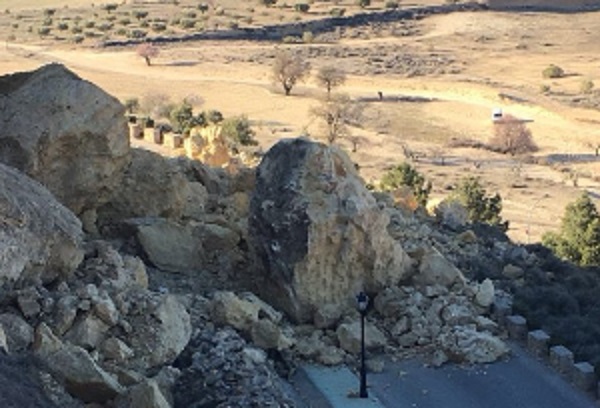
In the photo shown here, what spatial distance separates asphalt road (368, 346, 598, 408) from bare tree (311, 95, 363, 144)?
88.0 feet

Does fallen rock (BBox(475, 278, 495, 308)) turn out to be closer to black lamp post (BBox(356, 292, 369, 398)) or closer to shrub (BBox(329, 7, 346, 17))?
black lamp post (BBox(356, 292, 369, 398))

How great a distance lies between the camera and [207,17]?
71875 mm

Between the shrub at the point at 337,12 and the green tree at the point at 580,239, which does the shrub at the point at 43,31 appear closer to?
the shrub at the point at 337,12

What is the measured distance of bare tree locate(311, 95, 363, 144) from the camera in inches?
1650

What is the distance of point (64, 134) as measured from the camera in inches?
576

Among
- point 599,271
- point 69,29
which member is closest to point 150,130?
point 599,271

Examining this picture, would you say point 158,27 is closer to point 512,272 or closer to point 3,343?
point 512,272

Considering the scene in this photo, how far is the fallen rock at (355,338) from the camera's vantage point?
46.9ft

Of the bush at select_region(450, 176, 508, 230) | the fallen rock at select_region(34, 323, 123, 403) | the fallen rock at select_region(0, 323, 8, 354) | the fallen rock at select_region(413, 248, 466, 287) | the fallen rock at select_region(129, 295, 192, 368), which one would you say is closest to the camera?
the fallen rock at select_region(0, 323, 8, 354)

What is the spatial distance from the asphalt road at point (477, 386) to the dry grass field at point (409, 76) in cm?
1335

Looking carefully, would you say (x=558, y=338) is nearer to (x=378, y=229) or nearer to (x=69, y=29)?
(x=378, y=229)

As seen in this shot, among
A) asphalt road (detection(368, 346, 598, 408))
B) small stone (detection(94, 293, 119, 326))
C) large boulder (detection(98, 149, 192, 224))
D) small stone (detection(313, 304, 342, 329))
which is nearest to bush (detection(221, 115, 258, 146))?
large boulder (detection(98, 149, 192, 224))

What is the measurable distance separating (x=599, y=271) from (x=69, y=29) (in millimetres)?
55074

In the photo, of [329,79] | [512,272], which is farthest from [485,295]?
[329,79]
